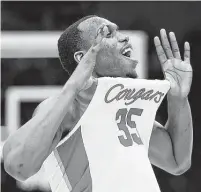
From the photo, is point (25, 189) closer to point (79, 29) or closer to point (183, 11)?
point (183, 11)

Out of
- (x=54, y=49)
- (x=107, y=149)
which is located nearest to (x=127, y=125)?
(x=107, y=149)

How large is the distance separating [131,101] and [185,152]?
0.31 m

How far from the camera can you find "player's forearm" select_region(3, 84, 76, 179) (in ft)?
8.46

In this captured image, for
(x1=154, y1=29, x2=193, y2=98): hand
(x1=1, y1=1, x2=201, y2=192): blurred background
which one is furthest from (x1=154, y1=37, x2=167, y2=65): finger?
(x1=1, y1=1, x2=201, y2=192): blurred background

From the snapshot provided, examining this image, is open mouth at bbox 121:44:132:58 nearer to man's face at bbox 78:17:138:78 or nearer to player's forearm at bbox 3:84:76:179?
man's face at bbox 78:17:138:78

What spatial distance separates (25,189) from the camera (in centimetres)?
539

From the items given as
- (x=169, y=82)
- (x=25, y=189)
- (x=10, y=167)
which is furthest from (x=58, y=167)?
(x=25, y=189)

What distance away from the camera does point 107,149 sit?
2.75 metres

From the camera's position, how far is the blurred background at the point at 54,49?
543cm

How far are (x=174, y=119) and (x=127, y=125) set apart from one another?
0.24 meters

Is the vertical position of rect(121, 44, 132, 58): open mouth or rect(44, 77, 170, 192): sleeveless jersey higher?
rect(121, 44, 132, 58): open mouth

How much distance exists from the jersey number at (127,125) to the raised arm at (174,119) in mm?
169

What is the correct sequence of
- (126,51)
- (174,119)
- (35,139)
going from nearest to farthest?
(35,139)
(126,51)
(174,119)

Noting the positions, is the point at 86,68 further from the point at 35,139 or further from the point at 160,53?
the point at 160,53
